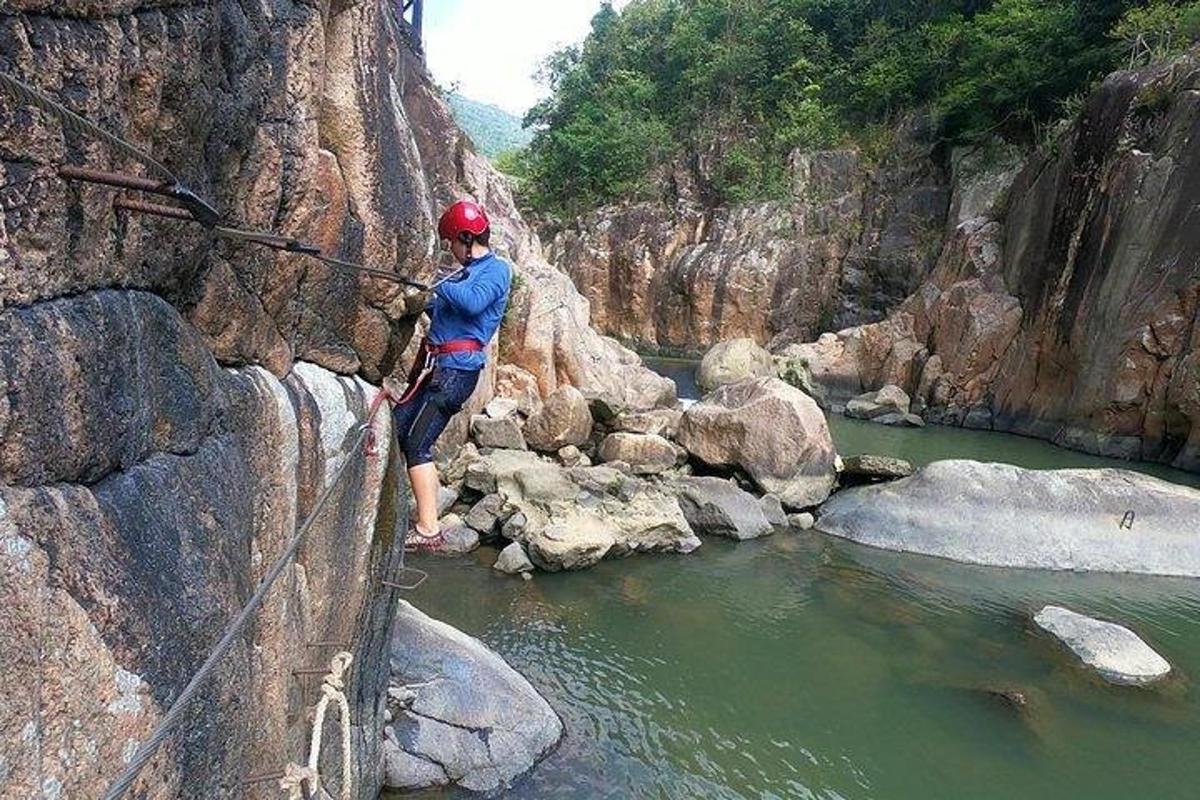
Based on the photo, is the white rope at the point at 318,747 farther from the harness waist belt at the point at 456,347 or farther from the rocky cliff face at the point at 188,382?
the harness waist belt at the point at 456,347

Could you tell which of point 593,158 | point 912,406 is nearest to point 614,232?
point 593,158

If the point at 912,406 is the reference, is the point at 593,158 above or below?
above

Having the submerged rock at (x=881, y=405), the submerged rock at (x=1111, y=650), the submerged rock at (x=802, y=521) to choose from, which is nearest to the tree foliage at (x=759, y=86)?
the submerged rock at (x=881, y=405)

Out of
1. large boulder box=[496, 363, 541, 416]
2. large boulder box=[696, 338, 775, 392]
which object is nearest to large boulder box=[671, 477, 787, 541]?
large boulder box=[496, 363, 541, 416]

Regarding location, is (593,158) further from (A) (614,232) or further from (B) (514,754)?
(B) (514,754)

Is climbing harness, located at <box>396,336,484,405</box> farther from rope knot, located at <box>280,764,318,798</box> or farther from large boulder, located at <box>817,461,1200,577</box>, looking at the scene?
large boulder, located at <box>817,461,1200,577</box>

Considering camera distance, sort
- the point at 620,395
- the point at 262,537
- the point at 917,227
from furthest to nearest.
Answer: the point at 917,227 → the point at 620,395 → the point at 262,537

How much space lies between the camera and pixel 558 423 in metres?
14.1

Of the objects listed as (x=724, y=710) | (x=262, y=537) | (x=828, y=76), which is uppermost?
(x=828, y=76)

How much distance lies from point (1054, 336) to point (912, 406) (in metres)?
4.50

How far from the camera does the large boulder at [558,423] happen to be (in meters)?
14.0

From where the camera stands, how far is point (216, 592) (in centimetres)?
236

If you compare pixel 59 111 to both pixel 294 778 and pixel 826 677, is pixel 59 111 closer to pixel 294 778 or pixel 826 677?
pixel 294 778

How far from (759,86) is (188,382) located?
38.7m
